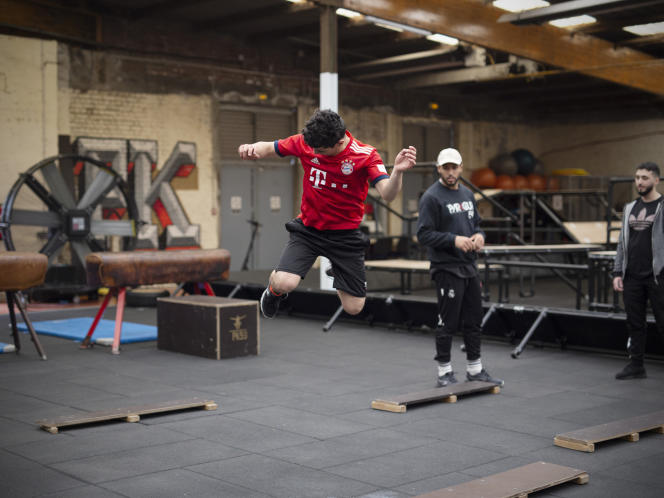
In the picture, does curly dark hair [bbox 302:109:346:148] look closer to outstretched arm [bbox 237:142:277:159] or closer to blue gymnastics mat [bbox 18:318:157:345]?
outstretched arm [bbox 237:142:277:159]

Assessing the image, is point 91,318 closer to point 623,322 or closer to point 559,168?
point 623,322

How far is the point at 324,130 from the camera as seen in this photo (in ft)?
14.4

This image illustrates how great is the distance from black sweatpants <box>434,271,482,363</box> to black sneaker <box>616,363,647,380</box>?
1.35 metres

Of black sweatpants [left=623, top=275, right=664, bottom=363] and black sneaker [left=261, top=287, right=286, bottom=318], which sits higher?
black sneaker [left=261, top=287, right=286, bottom=318]

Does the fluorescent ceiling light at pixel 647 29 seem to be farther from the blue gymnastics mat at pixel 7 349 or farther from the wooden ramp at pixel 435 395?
the blue gymnastics mat at pixel 7 349

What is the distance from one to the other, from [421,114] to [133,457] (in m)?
15.6

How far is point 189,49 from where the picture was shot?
14.5 metres

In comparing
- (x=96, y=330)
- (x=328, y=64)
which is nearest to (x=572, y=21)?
(x=328, y=64)

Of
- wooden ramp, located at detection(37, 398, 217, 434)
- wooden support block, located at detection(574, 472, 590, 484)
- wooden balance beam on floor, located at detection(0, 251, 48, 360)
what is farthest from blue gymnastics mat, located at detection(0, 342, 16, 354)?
wooden support block, located at detection(574, 472, 590, 484)

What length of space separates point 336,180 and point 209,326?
334 centimetres

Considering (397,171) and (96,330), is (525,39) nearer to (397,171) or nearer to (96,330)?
(96,330)

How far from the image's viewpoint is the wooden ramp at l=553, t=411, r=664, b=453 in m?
4.48

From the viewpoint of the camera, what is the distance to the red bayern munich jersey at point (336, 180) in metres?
4.62

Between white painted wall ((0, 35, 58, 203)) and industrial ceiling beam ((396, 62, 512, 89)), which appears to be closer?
white painted wall ((0, 35, 58, 203))
